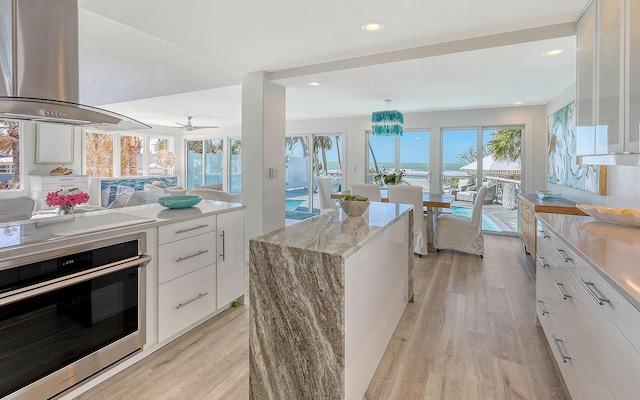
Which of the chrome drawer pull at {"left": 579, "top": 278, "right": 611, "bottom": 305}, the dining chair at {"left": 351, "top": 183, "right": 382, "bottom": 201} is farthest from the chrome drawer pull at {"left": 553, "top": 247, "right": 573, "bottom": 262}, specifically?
the dining chair at {"left": 351, "top": 183, "right": 382, "bottom": 201}

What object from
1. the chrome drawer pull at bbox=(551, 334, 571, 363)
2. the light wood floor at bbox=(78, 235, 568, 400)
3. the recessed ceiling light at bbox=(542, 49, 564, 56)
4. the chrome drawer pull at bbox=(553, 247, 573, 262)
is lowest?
the light wood floor at bbox=(78, 235, 568, 400)

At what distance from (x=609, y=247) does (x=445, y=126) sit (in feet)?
17.2

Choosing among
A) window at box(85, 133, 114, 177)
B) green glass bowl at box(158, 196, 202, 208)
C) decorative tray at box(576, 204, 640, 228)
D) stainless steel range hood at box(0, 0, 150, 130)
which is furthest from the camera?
window at box(85, 133, 114, 177)

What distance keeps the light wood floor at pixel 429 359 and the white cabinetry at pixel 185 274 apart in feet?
0.56

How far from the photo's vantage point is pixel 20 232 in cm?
167

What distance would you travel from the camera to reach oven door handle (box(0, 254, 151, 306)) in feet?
4.55

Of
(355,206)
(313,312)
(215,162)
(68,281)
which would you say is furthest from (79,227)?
(215,162)

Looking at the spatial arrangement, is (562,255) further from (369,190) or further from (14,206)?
(14,206)

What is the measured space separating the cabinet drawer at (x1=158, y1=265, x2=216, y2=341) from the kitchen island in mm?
846

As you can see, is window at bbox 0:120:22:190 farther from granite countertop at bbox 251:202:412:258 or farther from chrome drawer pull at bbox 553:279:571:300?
chrome drawer pull at bbox 553:279:571:300

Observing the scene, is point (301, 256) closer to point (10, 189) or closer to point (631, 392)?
point (631, 392)

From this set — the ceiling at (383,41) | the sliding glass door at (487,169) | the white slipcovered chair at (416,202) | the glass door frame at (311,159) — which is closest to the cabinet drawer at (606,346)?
the ceiling at (383,41)

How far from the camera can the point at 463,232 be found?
454 cm

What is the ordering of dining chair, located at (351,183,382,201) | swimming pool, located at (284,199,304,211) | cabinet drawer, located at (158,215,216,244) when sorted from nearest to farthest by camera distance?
cabinet drawer, located at (158,215,216,244) < dining chair, located at (351,183,382,201) < swimming pool, located at (284,199,304,211)
